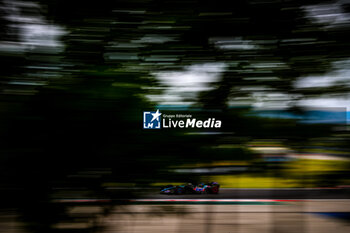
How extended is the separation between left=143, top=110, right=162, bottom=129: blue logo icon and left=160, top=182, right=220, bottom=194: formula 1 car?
0.40 meters

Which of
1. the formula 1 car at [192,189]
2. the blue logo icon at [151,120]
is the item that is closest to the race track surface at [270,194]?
the formula 1 car at [192,189]

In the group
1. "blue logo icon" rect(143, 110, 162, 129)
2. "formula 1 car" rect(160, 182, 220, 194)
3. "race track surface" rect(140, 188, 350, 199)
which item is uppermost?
"blue logo icon" rect(143, 110, 162, 129)

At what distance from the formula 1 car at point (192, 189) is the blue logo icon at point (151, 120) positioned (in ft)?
1.31

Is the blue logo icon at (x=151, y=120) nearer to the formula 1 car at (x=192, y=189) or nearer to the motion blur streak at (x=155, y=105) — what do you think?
the motion blur streak at (x=155, y=105)

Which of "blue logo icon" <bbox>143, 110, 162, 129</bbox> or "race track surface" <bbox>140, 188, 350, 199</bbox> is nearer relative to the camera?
"blue logo icon" <bbox>143, 110, 162, 129</bbox>

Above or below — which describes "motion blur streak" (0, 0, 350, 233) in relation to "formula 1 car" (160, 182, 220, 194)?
above

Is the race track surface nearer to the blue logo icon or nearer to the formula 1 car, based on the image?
the formula 1 car

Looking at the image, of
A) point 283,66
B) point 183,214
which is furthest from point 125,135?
point 283,66

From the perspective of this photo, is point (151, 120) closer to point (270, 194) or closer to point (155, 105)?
point (155, 105)

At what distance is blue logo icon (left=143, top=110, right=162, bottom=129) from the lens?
4.32 feet

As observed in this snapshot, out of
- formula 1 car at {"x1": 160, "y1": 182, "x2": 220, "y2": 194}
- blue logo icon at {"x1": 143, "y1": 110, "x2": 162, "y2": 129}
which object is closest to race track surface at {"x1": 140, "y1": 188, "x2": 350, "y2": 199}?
formula 1 car at {"x1": 160, "y1": 182, "x2": 220, "y2": 194}

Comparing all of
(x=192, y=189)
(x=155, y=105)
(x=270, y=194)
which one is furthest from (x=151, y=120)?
(x=270, y=194)

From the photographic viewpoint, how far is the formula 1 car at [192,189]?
1.41 metres

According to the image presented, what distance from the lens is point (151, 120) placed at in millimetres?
1331
